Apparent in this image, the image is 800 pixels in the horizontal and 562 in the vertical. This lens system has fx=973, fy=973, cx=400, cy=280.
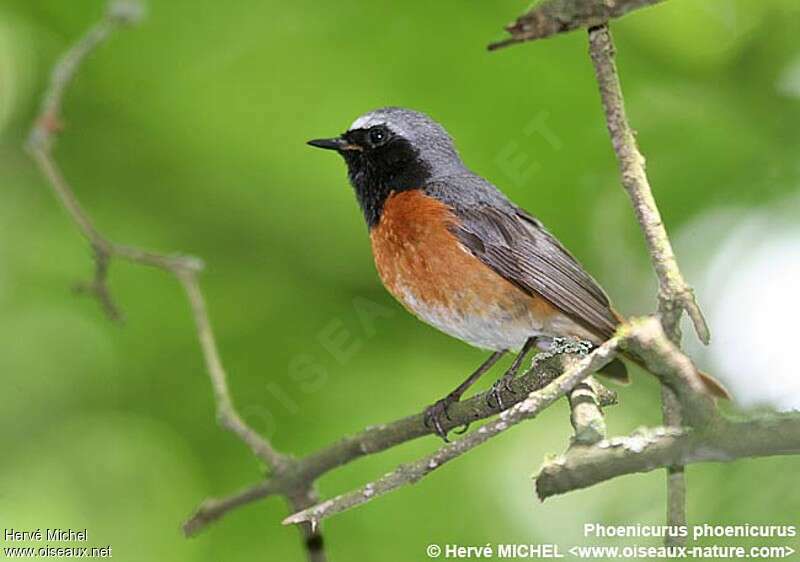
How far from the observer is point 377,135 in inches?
195

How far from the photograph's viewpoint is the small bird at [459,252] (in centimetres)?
442

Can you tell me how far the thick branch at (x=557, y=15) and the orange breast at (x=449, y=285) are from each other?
82.9 inches

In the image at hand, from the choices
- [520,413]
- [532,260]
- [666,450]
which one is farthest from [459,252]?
[666,450]

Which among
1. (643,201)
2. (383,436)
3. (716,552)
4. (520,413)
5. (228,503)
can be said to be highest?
(643,201)

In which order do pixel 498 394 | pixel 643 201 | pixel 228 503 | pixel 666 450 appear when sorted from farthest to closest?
1. pixel 228 503
2. pixel 498 394
3. pixel 643 201
4. pixel 666 450

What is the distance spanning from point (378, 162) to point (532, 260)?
0.97m

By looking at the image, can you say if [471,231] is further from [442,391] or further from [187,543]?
[187,543]

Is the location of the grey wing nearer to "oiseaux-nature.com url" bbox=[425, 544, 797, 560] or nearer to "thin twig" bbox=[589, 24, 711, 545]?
"oiseaux-nature.com url" bbox=[425, 544, 797, 560]

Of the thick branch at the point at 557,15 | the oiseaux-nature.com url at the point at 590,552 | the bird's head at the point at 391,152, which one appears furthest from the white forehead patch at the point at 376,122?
the thick branch at the point at 557,15

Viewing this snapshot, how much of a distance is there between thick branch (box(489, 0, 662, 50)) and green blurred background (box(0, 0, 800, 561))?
10.1 ft

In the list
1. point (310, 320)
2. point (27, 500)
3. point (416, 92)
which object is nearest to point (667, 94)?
point (416, 92)

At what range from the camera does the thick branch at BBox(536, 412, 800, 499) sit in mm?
2348

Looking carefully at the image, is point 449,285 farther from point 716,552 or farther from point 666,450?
point 666,450

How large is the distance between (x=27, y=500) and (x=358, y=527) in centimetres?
198
